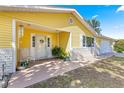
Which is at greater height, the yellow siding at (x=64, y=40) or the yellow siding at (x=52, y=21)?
the yellow siding at (x=52, y=21)

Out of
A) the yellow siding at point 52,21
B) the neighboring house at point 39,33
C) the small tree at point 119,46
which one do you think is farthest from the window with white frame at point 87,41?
the small tree at point 119,46

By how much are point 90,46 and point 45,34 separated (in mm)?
5917

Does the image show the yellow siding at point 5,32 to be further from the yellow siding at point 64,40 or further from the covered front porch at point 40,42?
the yellow siding at point 64,40

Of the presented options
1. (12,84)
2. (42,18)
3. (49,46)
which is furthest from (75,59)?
(12,84)

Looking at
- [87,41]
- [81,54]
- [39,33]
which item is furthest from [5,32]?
[87,41]

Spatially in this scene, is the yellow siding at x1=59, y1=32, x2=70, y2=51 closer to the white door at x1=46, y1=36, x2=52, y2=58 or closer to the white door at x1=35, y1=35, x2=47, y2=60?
the white door at x1=46, y1=36, x2=52, y2=58

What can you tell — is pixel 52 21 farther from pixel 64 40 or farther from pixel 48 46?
pixel 48 46

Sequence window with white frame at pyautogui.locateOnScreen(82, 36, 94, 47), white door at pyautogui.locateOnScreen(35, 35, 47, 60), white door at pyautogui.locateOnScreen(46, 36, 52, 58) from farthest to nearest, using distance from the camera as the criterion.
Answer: window with white frame at pyautogui.locateOnScreen(82, 36, 94, 47) < white door at pyautogui.locateOnScreen(46, 36, 52, 58) < white door at pyautogui.locateOnScreen(35, 35, 47, 60)

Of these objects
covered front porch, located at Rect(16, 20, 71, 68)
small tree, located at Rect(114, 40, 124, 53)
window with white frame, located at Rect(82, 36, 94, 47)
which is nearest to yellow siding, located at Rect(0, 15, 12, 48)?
covered front porch, located at Rect(16, 20, 71, 68)

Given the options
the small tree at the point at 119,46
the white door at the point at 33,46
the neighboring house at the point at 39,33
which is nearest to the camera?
the neighboring house at the point at 39,33

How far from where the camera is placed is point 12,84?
5.55 meters

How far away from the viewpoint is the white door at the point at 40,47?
41.0 ft

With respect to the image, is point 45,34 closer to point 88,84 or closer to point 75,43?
point 75,43

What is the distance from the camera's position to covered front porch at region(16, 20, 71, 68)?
11.0 meters
